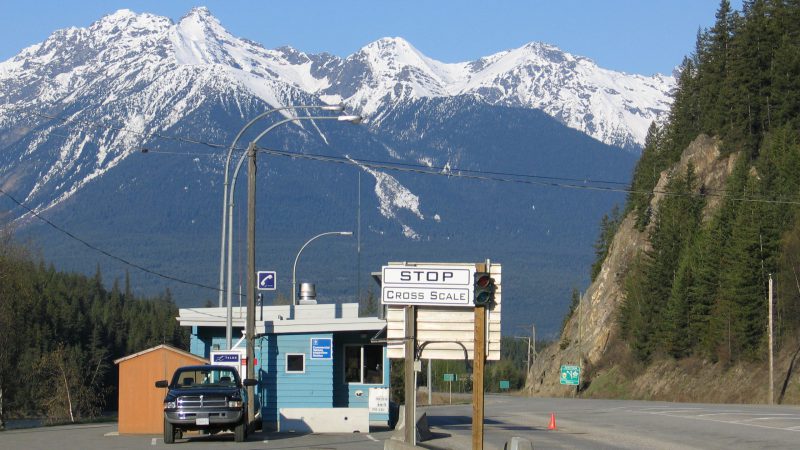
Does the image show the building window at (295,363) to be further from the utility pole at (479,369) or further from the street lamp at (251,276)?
the utility pole at (479,369)

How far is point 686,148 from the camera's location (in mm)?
101500

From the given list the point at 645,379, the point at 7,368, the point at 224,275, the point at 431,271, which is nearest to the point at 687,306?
the point at 645,379

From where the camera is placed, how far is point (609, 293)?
4242 inches

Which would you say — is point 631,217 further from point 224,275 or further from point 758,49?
point 224,275

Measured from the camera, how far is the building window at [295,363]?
4075cm

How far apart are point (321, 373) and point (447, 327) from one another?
12.5m

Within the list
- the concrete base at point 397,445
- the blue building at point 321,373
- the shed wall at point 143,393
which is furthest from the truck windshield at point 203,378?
the concrete base at point 397,445

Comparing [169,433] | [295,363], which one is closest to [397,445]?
[169,433]

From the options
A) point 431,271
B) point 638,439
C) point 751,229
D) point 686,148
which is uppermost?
point 686,148

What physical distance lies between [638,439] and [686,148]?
229 feet

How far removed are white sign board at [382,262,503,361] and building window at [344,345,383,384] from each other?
446 inches

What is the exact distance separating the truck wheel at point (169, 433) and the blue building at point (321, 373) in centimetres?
542

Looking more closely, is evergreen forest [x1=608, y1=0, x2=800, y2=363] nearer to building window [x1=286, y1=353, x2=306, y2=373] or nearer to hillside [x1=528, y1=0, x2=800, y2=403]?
hillside [x1=528, y1=0, x2=800, y2=403]

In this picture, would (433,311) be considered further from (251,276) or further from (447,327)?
(251,276)
